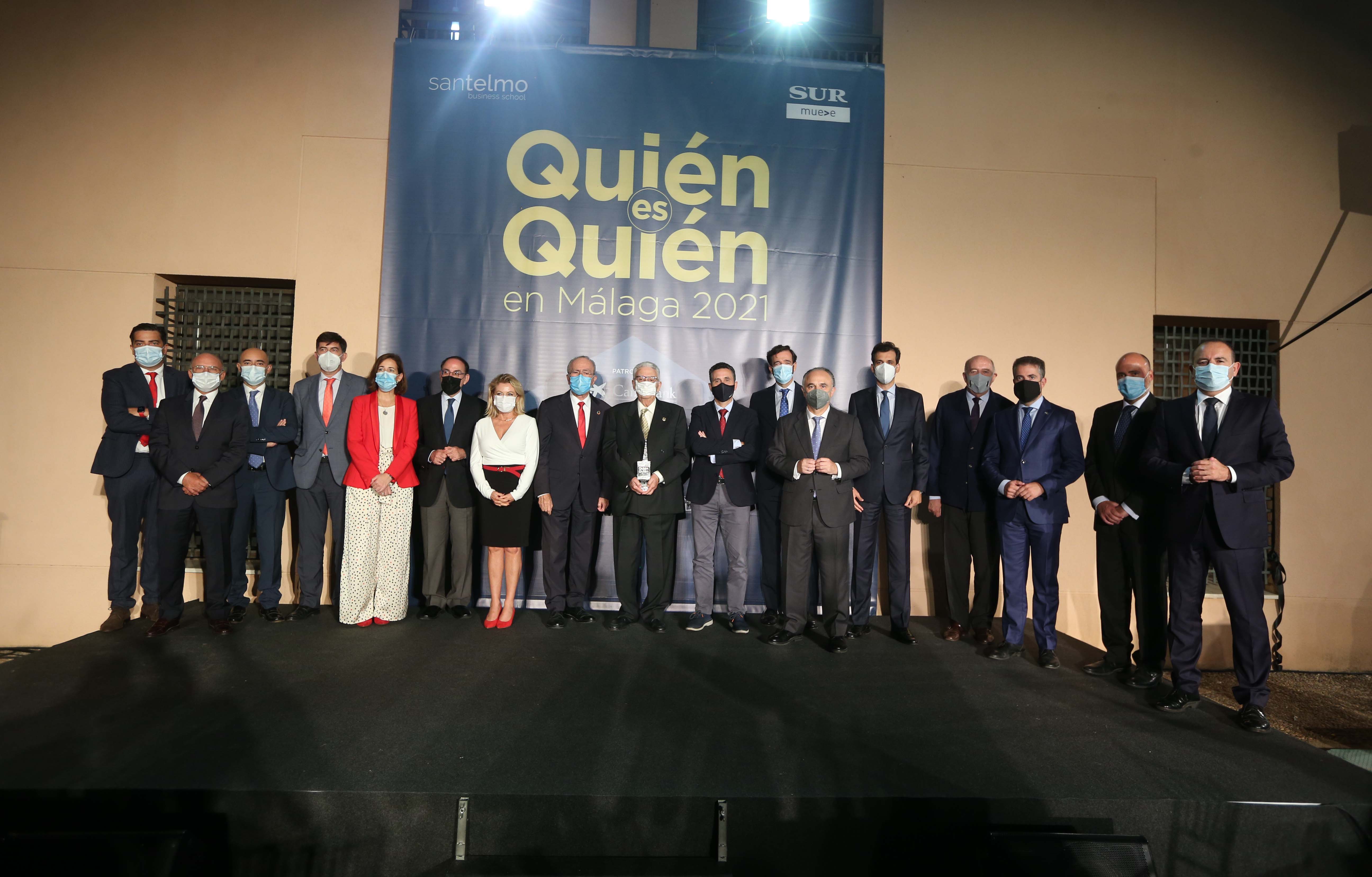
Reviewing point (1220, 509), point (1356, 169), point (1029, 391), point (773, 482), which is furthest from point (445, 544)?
point (1356, 169)

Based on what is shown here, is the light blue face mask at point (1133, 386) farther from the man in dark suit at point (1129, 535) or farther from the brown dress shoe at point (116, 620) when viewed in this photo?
the brown dress shoe at point (116, 620)

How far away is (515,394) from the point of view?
389 centimetres

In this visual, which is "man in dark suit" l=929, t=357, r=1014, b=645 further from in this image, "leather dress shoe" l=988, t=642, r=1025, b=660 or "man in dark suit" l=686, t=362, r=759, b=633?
"man in dark suit" l=686, t=362, r=759, b=633

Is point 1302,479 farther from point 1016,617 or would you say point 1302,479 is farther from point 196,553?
point 196,553

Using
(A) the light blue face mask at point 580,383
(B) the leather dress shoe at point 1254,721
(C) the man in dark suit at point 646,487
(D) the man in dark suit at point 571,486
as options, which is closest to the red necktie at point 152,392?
(D) the man in dark suit at point 571,486

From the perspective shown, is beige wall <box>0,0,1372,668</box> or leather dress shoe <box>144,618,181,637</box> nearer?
leather dress shoe <box>144,618,181,637</box>

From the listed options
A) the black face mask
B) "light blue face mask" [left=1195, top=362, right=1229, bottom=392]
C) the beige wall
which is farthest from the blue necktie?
"light blue face mask" [left=1195, top=362, right=1229, bottom=392]

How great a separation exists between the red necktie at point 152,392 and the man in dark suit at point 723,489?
127 inches

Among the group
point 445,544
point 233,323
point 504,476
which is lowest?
point 445,544

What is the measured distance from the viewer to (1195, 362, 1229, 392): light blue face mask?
291 cm

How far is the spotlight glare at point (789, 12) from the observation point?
4785mm

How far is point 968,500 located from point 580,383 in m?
2.41

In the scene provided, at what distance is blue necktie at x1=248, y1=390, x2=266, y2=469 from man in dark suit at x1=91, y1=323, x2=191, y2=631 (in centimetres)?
32

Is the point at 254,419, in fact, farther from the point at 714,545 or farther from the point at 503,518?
the point at 714,545
